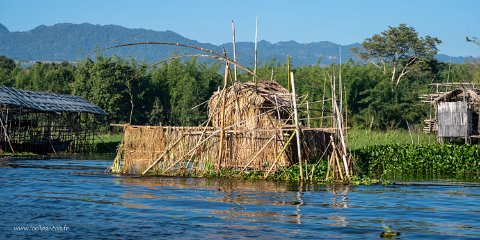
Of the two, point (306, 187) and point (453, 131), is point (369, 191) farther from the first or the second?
point (453, 131)

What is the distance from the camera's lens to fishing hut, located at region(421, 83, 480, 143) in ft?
111

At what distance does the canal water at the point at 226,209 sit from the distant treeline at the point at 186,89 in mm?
27145

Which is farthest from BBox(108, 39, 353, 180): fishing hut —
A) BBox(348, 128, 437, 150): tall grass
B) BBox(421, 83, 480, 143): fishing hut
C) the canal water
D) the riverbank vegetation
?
the riverbank vegetation

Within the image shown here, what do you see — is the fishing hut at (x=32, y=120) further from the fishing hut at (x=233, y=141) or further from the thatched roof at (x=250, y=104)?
the thatched roof at (x=250, y=104)

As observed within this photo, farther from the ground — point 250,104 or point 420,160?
point 250,104

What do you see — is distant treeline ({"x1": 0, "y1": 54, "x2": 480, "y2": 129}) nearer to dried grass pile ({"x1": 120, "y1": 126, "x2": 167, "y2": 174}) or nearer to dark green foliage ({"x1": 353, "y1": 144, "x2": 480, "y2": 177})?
dark green foliage ({"x1": 353, "y1": 144, "x2": 480, "y2": 177})

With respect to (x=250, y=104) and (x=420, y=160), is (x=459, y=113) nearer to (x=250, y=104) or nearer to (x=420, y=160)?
(x=420, y=160)

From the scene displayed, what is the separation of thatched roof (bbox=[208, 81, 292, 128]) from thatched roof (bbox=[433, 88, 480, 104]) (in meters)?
15.6

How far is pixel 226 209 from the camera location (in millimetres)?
14391

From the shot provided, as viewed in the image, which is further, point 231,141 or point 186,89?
point 186,89

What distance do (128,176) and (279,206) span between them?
22.3 feet

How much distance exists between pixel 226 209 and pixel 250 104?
20.9 feet

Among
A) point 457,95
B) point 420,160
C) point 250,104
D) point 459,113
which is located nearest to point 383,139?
point 459,113

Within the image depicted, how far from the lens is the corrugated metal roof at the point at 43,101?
108 ft
